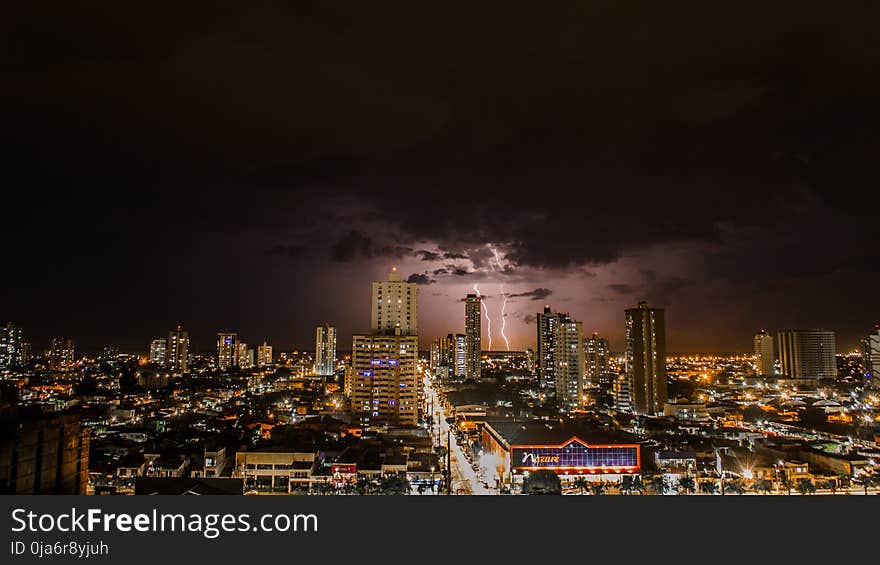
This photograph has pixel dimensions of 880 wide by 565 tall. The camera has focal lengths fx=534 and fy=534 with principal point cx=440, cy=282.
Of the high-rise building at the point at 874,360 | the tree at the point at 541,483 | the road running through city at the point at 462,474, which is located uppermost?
the high-rise building at the point at 874,360

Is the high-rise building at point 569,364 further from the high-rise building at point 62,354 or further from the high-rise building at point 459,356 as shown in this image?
the high-rise building at point 62,354

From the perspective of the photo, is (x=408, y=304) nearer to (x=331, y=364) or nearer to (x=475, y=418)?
(x=475, y=418)

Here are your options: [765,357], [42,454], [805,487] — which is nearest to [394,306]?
[805,487]

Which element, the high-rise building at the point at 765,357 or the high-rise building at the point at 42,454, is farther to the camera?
the high-rise building at the point at 765,357

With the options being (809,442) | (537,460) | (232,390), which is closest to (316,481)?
(537,460)

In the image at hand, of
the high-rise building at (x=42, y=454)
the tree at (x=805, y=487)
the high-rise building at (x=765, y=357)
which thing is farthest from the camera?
the high-rise building at (x=765, y=357)

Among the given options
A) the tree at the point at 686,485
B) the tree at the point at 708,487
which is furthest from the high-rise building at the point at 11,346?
the tree at the point at 708,487
